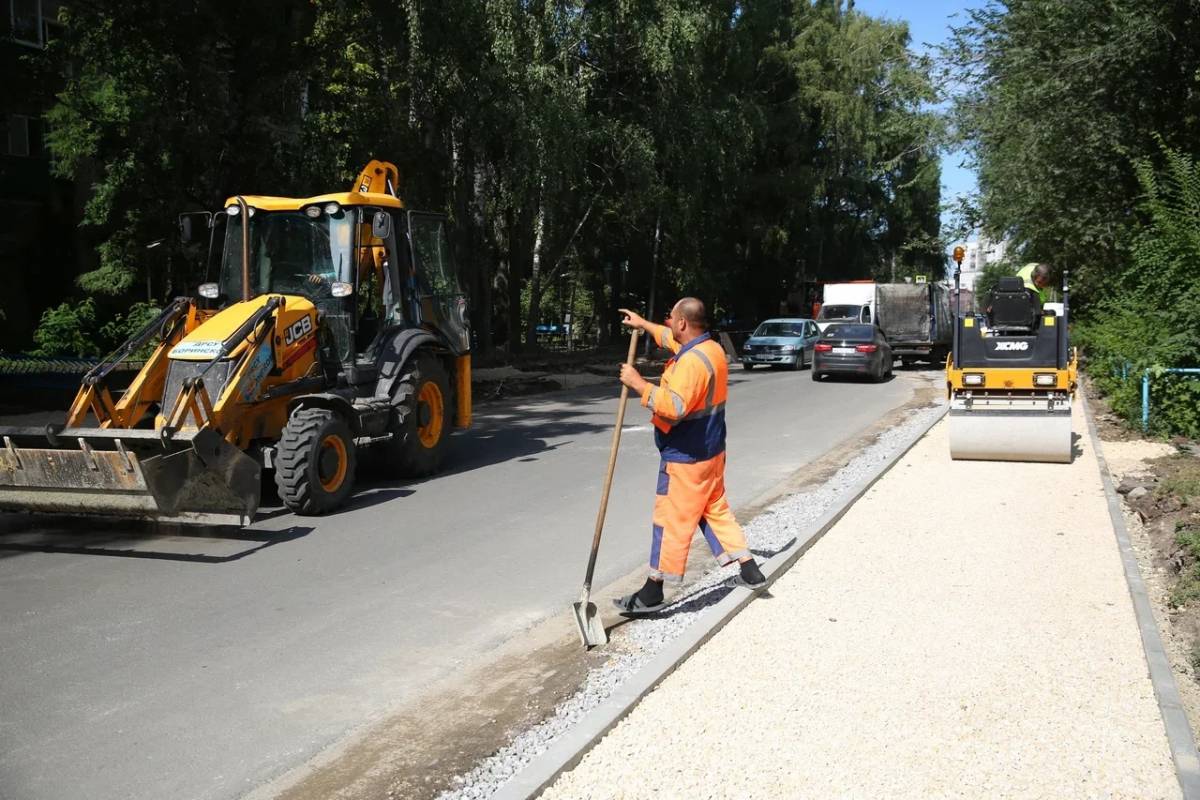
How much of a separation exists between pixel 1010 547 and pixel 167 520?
644cm

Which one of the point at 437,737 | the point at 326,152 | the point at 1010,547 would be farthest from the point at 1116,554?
the point at 326,152

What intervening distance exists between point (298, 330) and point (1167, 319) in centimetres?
1099

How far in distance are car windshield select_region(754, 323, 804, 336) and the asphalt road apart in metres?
20.9

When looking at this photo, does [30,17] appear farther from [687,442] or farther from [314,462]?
[687,442]

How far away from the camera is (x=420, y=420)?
36.6 feet

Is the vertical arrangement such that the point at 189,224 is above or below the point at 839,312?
above

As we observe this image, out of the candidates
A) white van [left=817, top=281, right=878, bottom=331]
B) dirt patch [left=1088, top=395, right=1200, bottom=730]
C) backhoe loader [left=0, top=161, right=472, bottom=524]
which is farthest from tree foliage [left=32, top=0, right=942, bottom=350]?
dirt patch [left=1088, top=395, right=1200, bottom=730]

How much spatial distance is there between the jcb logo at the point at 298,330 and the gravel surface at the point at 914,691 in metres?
5.02

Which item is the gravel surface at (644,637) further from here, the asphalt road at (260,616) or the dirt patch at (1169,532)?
the dirt patch at (1169,532)

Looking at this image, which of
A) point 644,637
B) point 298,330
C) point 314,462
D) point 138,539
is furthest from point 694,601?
point 298,330

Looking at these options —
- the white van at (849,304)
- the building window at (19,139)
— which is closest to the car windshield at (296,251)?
the building window at (19,139)

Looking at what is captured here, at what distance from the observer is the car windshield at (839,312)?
104 ft

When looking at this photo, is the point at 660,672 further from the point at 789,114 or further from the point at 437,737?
the point at 789,114

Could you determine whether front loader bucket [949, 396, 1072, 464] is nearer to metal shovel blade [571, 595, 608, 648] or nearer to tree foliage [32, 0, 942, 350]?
metal shovel blade [571, 595, 608, 648]
